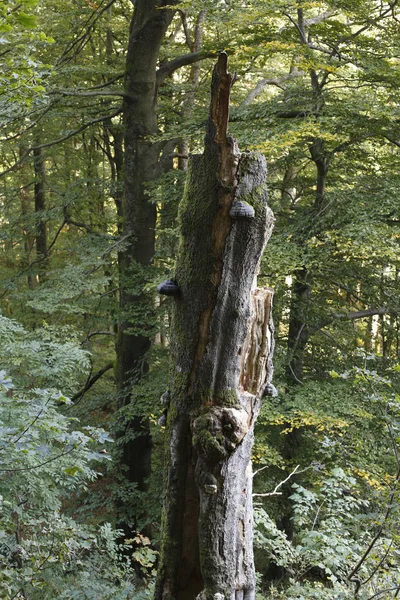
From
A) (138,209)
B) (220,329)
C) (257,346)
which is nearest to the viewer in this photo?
(220,329)

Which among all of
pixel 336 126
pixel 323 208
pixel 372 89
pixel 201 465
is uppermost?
pixel 372 89

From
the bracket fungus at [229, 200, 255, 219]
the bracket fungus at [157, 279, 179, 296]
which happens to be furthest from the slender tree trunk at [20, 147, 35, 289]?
the bracket fungus at [229, 200, 255, 219]

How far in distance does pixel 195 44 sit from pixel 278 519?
8.58 metres

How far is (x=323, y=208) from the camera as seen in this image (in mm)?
6773

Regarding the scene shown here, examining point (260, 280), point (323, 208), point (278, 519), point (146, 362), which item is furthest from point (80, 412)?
point (323, 208)

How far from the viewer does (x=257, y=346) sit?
98.7 inches

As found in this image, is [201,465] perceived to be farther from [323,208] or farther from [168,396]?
[323,208]

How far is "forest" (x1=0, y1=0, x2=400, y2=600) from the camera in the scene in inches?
91.7

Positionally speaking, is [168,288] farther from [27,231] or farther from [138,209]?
[27,231]

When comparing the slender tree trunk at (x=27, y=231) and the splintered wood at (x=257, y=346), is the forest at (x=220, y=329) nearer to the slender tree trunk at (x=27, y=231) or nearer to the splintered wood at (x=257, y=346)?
the splintered wood at (x=257, y=346)

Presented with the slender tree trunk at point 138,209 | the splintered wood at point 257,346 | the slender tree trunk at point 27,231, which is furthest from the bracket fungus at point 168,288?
the slender tree trunk at point 27,231

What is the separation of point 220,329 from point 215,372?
0.19 m

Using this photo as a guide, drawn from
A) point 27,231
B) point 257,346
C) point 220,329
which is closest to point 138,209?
point 27,231

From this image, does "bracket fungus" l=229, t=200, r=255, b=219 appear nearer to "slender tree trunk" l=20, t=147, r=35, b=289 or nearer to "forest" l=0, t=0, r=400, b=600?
"forest" l=0, t=0, r=400, b=600
